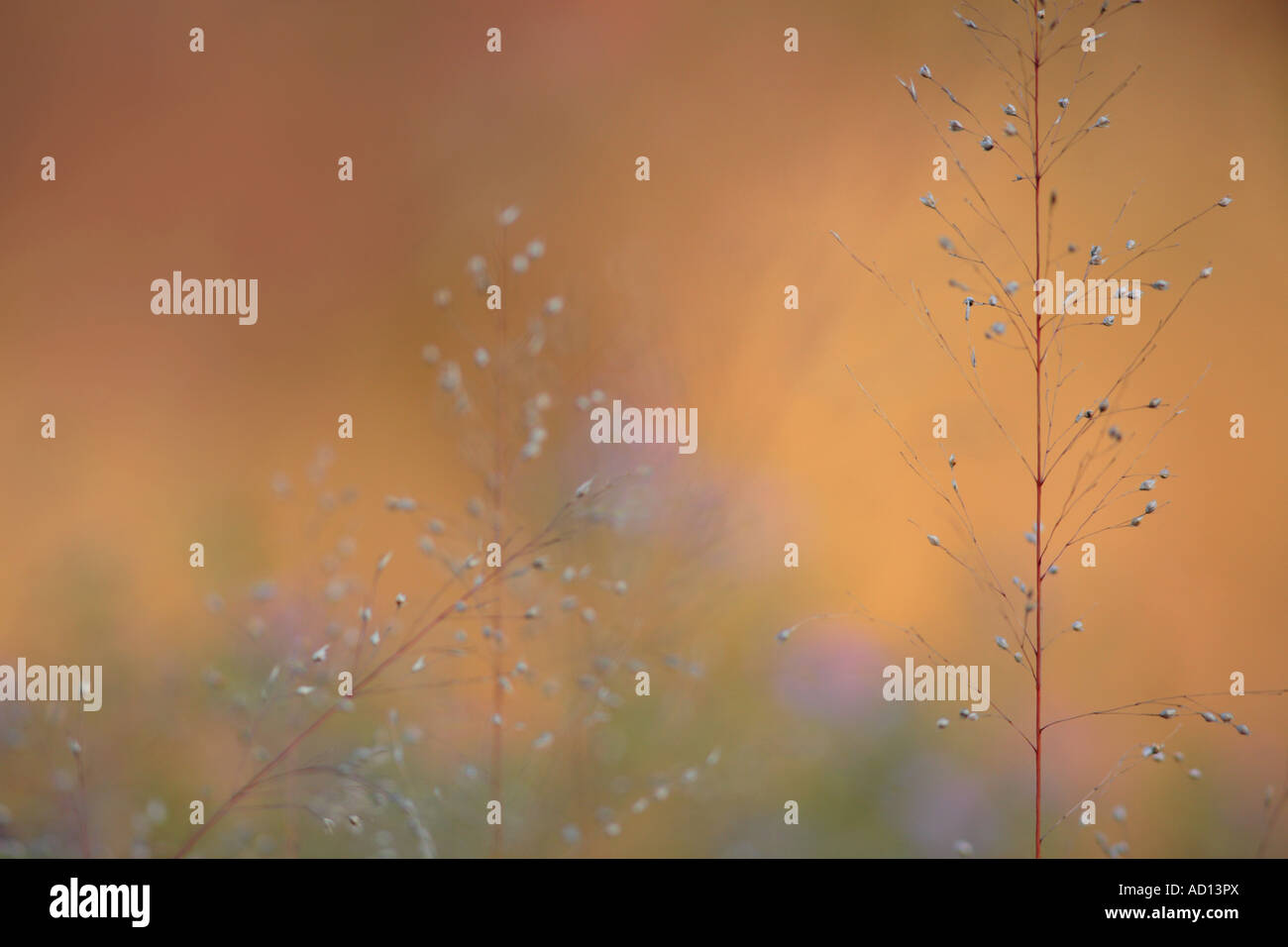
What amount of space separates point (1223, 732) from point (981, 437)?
726mm

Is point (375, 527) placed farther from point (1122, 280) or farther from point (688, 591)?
point (1122, 280)

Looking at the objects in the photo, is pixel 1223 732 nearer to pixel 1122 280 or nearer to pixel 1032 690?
pixel 1032 690

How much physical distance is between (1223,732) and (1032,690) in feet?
1.21

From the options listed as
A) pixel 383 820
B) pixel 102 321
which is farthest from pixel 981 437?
pixel 102 321

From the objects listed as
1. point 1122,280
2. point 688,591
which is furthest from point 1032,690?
point 1122,280

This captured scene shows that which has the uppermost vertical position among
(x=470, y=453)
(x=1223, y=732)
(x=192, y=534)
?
(x=470, y=453)

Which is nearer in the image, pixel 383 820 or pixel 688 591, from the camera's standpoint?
pixel 383 820

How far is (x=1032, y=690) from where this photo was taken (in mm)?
1699
